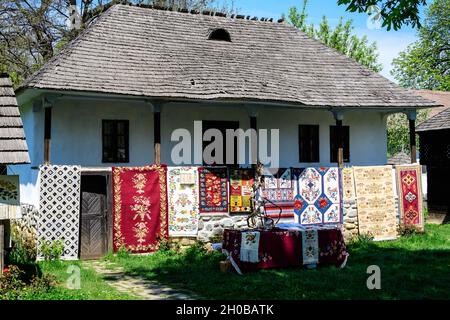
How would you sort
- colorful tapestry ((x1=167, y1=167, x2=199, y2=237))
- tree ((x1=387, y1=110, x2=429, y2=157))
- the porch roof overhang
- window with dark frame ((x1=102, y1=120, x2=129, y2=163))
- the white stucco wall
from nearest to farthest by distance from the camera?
the porch roof overhang
colorful tapestry ((x1=167, y1=167, x2=199, y2=237))
the white stucco wall
window with dark frame ((x1=102, y1=120, x2=129, y2=163))
tree ((x1=387, y1=110, x2=429, y2=157))

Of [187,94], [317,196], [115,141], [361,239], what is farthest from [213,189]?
[361,239]

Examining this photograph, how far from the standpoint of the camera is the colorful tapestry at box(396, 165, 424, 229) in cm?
1426

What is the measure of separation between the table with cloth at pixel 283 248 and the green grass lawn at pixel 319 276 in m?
0.18

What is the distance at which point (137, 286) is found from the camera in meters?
8.64

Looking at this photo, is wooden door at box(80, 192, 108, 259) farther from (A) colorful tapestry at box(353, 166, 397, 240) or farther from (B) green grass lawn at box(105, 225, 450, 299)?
(A) colorful tapestry at box(353, 166, 397, 240)

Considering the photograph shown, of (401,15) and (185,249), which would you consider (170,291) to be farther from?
(401,15)

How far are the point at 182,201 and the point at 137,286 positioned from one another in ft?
12.3

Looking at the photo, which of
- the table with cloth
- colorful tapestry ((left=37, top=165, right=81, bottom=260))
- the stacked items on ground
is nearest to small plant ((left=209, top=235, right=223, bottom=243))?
the stacked items on ground

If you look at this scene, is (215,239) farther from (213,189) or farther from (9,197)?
(9,197)

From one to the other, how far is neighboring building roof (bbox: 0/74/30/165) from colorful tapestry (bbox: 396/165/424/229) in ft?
32.5

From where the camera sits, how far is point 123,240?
11.7m

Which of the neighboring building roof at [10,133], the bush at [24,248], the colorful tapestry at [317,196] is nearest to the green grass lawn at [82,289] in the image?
the bush at [24,248]

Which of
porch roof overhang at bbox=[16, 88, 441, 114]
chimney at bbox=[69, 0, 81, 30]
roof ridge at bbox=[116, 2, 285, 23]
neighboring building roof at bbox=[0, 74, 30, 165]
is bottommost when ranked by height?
neighboring building roof at bbox=[0, 74, 30, 165]

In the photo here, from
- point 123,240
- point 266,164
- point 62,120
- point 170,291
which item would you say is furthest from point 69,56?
point 170,291
